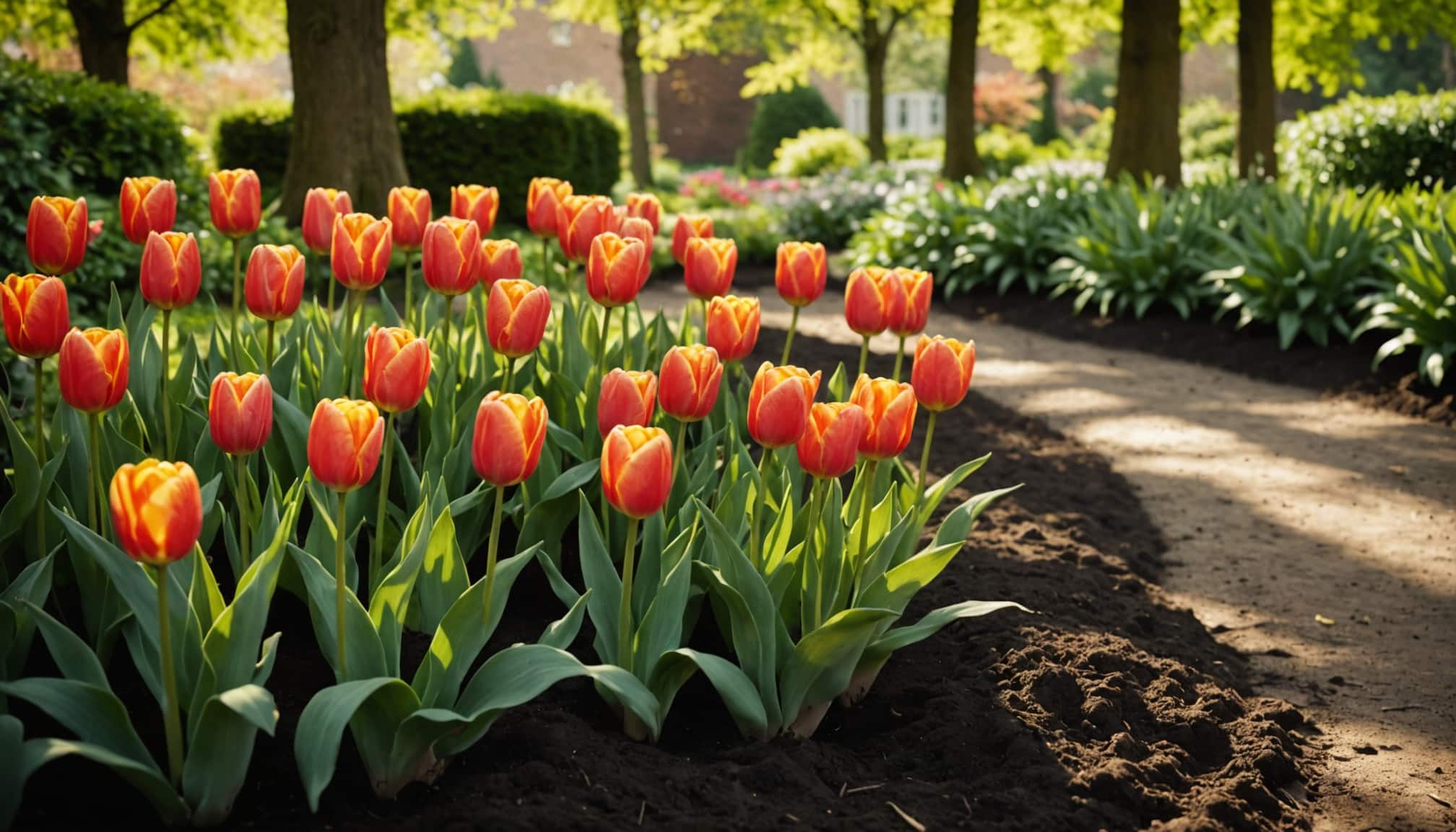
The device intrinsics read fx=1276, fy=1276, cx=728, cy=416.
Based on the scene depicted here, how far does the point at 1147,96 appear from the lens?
37.1 ft

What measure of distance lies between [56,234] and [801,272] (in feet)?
5.12

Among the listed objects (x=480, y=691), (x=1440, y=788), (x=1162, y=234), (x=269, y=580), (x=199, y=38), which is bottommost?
(x=1440, y=788)

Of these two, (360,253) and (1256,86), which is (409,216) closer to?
(360,253)

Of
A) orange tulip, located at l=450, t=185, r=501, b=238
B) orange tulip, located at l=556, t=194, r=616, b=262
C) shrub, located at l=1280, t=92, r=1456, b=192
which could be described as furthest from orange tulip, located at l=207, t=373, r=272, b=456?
shrub, located at l=1280, t=92, r=1456, b=192

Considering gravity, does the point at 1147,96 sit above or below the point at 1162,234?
above

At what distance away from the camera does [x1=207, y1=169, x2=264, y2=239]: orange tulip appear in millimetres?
3021

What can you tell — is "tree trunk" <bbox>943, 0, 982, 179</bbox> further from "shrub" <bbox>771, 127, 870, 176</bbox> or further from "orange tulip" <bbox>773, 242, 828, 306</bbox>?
"orange tulip" <bbox>773, 242, 828, 306</bbox>

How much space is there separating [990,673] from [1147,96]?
9647 millimetres

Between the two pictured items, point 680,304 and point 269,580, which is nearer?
point 269,580

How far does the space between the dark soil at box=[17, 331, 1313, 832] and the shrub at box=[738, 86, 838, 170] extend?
92.7 feet

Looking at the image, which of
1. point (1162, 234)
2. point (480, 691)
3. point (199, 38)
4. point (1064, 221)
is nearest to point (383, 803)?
point (480, 691)

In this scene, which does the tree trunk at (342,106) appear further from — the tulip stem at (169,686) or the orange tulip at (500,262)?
the tulip stem at (169,686)

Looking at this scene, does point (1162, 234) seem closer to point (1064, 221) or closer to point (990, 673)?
point (1064, 221)

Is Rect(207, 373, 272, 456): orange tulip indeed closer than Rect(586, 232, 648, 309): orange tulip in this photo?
Yes
